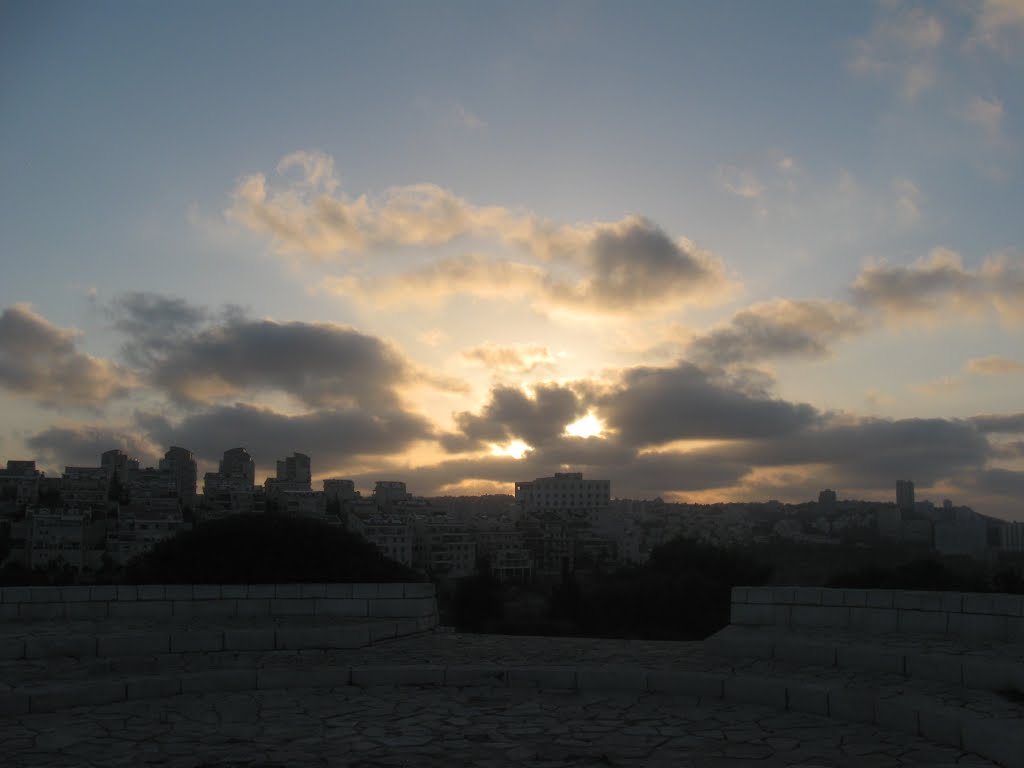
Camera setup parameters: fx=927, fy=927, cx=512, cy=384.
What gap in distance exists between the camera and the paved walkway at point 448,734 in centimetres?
647

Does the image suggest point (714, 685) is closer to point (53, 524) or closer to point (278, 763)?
point (278, 763)

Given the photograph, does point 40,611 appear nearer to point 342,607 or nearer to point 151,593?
point 151,593

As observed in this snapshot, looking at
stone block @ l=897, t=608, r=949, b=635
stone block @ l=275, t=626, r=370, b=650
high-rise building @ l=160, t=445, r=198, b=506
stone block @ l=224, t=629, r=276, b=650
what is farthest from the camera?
high-rise building @ l=160, t=445, r=198, b=506

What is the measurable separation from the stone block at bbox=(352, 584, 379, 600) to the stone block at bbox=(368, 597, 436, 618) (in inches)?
3.2

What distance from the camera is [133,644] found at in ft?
33.2

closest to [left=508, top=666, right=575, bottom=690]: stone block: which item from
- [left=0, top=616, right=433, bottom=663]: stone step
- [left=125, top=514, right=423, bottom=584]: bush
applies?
[left=0, top=616, right=433, bottom=663]: stone step

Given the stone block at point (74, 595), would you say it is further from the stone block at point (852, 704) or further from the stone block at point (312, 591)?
the stone block at point (852, 704)

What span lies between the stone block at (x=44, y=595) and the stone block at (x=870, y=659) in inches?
386

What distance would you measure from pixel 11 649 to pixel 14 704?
6.71ft

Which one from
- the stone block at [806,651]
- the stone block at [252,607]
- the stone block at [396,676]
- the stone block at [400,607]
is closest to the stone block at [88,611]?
the stone block at [252,607]

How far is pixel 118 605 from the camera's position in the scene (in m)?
12.3

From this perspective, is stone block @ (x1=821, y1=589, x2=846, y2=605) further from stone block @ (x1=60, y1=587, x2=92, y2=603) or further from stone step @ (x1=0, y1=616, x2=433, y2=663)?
stone block @ (x1=60, y1=587, x2=92, y2=603)

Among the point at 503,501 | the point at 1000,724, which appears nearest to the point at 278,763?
the point at 1000,724

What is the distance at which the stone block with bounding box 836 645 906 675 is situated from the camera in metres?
8.81
